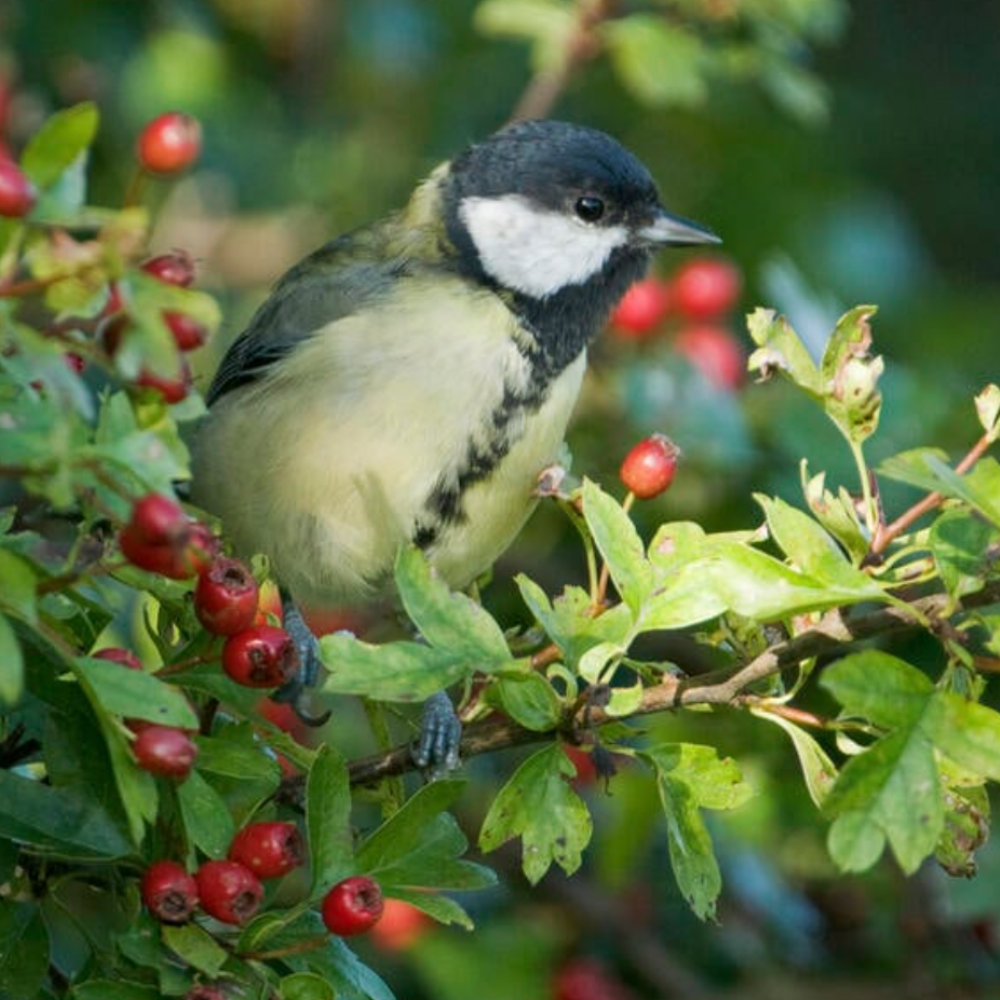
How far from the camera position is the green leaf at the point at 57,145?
1337 millimetres

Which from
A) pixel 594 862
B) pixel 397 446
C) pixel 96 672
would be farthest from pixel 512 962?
pixel 96 672

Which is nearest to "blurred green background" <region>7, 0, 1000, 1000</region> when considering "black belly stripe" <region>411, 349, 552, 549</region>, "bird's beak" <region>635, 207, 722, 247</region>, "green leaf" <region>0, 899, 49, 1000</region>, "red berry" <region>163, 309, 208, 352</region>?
"bird's beak" <region>635, 207, 722, 247</region>

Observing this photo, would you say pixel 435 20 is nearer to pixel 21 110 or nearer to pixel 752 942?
pixel 21 110

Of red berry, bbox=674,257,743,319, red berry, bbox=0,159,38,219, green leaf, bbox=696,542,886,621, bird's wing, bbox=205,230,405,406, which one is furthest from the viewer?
red berry, bbox=674,257,743,319

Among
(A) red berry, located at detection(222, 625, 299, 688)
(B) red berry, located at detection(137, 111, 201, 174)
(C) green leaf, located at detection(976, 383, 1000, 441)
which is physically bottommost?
(A) red berry, located at detection(222, 625, 299, 688)

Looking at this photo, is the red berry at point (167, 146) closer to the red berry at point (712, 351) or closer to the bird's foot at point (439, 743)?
the bird's foot at point (439, 743)

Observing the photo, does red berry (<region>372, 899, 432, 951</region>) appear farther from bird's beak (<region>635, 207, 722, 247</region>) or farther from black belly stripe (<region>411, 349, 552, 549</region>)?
bird's beak (<region>635, 207, 722, 247</region>)

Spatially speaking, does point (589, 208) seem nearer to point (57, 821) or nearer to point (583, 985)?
point (583, 985)

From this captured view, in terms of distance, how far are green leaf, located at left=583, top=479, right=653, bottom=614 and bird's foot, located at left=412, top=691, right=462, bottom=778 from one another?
0.26 metres

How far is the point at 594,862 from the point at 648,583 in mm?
1670

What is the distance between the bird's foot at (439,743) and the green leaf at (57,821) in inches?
13.9

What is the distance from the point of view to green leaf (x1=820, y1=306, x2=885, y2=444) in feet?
5.77

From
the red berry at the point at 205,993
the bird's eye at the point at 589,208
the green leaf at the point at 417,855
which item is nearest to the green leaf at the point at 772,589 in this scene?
the green leaf at the point at 417,855

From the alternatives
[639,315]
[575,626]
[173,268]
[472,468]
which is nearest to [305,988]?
[575,626]
